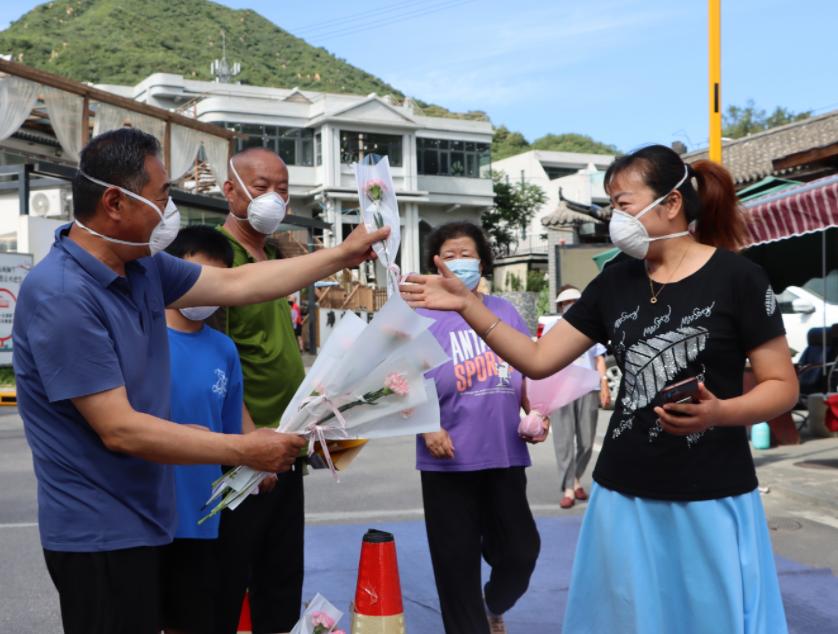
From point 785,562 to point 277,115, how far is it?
4059cm

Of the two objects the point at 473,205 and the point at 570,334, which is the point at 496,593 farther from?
the point at 473,205

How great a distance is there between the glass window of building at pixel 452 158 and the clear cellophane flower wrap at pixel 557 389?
43122 mm

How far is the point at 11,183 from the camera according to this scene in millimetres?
19891

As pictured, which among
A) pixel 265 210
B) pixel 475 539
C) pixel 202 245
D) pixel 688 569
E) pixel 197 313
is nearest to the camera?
pixel 688 569

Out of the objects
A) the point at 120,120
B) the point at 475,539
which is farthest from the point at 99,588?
the point at 120,120

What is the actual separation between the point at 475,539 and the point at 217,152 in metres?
24.9

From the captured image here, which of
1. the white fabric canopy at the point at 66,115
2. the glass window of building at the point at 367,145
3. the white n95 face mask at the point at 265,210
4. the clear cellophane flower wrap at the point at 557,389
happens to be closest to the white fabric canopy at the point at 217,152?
the white fabric canopy at the point at 66,115

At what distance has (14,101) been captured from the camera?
19969 millimetres

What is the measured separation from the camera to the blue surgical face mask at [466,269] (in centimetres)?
434

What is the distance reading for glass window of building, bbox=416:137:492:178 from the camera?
47281mm

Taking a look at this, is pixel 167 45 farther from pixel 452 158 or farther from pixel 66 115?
pixel 66 115

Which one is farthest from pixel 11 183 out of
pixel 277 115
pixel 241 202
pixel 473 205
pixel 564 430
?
pixel 473 205

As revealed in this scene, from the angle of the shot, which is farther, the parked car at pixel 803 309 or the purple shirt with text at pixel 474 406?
the parked car at pixel 803 309

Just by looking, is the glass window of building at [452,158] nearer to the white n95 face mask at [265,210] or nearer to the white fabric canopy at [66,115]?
the white fabric canopy at [66,115]
